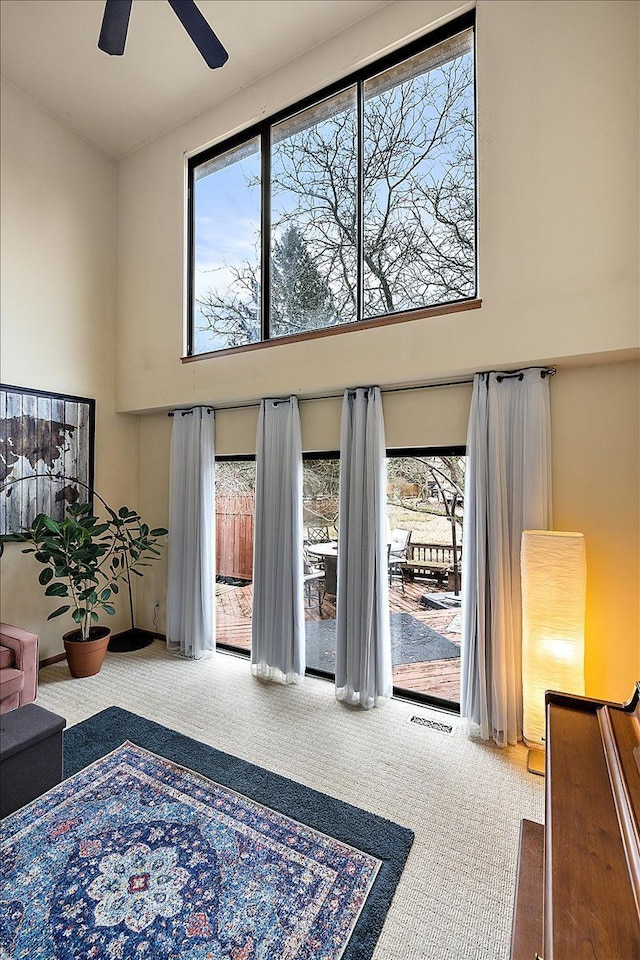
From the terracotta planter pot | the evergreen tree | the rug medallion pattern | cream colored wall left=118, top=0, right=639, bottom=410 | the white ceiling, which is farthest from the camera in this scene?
the terracotta planter pot

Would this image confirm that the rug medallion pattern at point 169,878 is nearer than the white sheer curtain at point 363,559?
Yes

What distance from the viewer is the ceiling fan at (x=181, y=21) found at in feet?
6.37

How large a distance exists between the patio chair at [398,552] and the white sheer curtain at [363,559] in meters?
0.14

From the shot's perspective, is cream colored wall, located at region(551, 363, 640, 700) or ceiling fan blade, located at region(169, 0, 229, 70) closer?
ceiling fan blade, located at region(169, 0, 229, 70)

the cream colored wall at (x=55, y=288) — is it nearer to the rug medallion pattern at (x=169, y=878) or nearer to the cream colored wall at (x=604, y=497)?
the rug medallion pattern at (x=169, y=878)

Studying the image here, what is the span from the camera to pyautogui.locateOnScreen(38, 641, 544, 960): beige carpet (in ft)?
5.50

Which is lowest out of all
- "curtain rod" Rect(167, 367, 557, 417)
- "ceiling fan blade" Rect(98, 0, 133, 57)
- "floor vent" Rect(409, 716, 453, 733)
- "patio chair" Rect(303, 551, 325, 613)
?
"floor vent" Rect(409, 716, 453, 733)

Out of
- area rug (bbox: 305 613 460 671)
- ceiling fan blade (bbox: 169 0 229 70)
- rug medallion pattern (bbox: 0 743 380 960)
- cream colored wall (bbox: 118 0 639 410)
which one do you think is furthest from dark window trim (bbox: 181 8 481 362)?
rug medallion pattern (bbox: 0 743 380 960)

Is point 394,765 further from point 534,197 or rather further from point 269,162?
point 269,162

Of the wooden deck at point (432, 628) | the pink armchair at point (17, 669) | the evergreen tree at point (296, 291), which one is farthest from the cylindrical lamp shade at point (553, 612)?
the pink armchair at point (17, 669)

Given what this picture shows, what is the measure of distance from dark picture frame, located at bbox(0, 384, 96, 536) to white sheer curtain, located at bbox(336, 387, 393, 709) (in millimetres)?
2440

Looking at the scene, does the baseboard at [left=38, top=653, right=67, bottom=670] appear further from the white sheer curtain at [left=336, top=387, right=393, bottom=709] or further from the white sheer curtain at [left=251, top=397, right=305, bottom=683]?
the white sheer curtain at [left=336, top=387, right=393, bottom=709]

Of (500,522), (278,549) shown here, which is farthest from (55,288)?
(500,522)

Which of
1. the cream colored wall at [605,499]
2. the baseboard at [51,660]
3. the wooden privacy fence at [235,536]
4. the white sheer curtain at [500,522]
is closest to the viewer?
the cream colored wall at [605,499]
